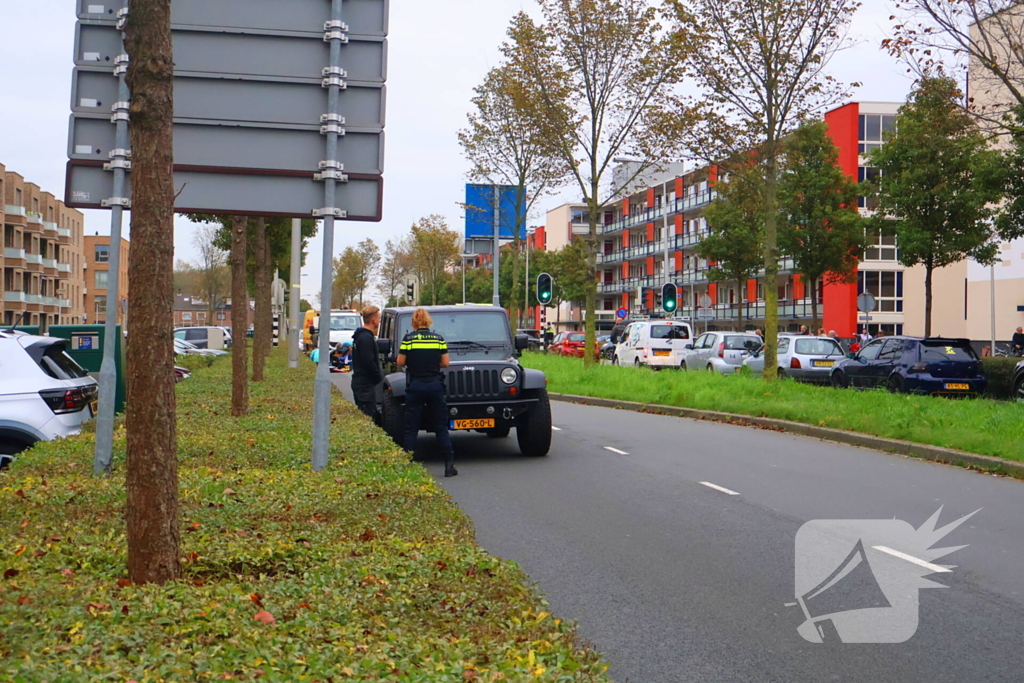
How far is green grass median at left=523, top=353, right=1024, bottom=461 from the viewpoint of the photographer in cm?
1375

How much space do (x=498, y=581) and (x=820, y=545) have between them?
388 centimetres

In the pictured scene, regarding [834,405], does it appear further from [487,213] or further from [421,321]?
[487,213]

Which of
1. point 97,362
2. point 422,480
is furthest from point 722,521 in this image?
point 97,362

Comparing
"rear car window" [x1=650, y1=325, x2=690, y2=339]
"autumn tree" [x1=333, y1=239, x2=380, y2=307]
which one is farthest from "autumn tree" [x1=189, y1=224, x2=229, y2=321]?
"rear car window" [x1=650, y1=325, x2=690, y2=339]

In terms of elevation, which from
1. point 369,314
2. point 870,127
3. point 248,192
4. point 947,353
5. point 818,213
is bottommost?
point 947,353

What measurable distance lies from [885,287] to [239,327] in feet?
172

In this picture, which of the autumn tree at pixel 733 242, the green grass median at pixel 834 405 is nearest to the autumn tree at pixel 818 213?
the autumn tree at pixel 733 242

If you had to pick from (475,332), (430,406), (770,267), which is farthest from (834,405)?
(430,406)

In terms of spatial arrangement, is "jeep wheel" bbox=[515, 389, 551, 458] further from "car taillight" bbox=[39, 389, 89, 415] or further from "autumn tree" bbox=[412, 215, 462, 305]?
"autumn tree" bbox=[412, 215, 462, 305]

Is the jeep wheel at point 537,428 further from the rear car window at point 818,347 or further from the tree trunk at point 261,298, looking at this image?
the rear car window at point 818,347

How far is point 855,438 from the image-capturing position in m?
15.1

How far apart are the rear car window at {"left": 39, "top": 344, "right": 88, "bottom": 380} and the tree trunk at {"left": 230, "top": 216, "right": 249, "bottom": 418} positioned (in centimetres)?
311

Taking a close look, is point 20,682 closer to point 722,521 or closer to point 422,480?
point 422,480

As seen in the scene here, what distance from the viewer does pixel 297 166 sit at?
356 inches
